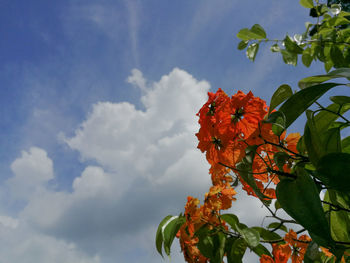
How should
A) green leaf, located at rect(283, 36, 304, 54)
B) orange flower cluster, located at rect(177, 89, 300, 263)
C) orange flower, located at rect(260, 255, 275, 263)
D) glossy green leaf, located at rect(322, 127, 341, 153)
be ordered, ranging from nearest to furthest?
glossy green leaf, located at rect(322, 127, 341, 153)
orange flower cluster, located at rect(177, 89, 300, 263)
orange flower, located at rect(260, 255, 275, 263)
green leaf, located at rect(283, 36, 304, 54)

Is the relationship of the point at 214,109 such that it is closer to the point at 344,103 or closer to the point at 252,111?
the point at 252,111

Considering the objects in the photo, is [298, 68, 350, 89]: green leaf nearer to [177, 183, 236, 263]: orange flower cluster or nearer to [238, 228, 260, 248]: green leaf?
[238, 228, 260, 248]: green leaf

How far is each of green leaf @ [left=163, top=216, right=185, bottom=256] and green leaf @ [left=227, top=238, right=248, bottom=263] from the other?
0.16 metres

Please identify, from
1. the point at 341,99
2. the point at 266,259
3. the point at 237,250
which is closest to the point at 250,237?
the point at 237,250

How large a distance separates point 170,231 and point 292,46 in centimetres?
121

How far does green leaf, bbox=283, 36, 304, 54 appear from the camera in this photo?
1.54 meters

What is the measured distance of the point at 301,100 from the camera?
494 millimetres

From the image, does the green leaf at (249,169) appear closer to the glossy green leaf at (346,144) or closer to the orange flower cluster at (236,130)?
the orange flower cluster at (236,130)

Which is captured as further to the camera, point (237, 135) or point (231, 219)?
point (231, 219)

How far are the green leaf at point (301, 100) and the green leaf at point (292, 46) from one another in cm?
117

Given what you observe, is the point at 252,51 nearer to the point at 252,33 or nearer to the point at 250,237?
the point at 252,33

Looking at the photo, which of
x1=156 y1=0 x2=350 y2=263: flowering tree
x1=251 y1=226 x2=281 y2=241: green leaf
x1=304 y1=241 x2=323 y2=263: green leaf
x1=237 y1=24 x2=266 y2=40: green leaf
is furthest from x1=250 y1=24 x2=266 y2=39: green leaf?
x1=304 y1=241 x2=323 y2=263: green leaf

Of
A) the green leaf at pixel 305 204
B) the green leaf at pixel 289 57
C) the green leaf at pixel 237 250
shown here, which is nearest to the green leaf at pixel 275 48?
the green leaf at pixel 289 57

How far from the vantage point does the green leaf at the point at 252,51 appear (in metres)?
1.59
